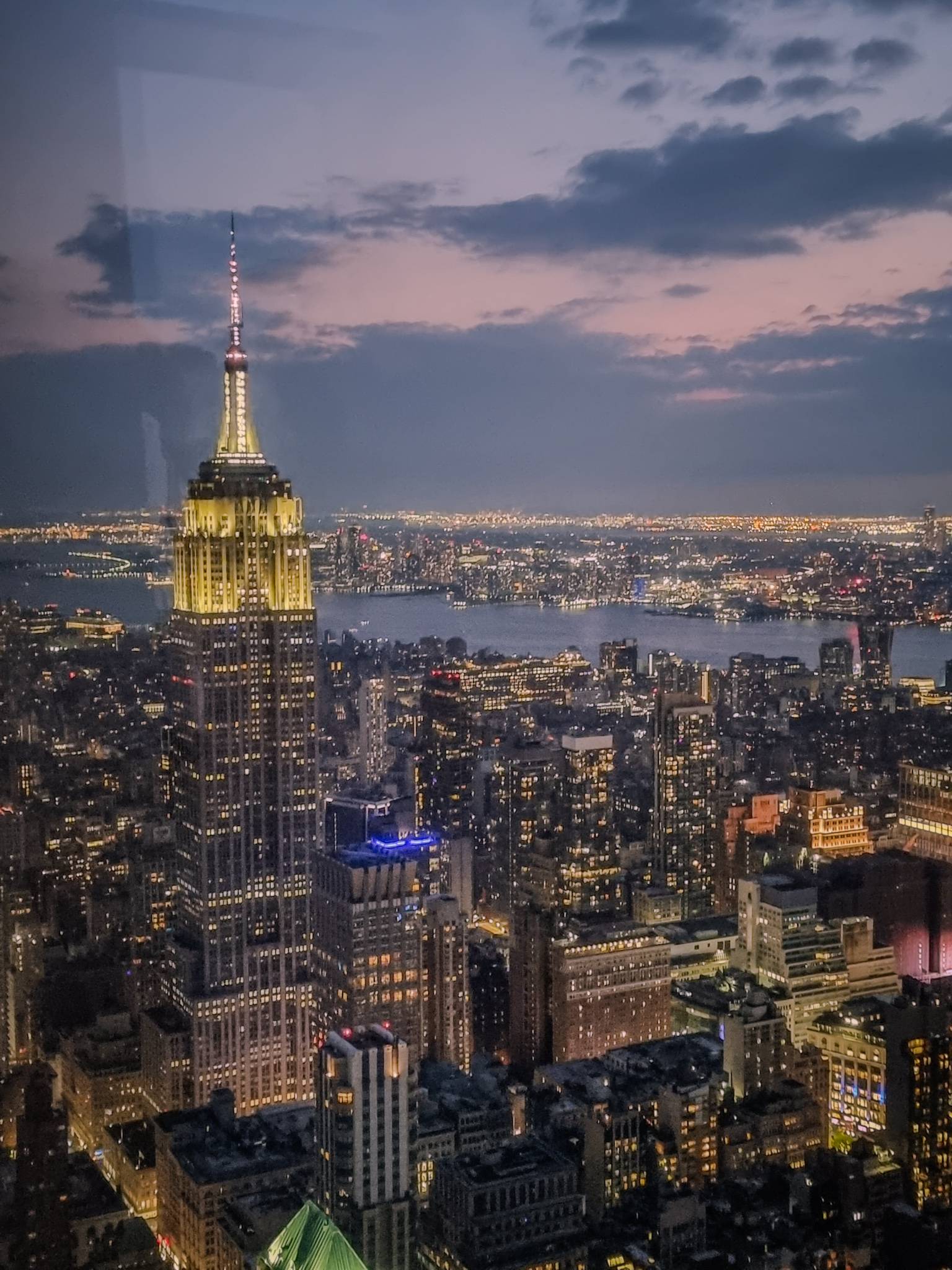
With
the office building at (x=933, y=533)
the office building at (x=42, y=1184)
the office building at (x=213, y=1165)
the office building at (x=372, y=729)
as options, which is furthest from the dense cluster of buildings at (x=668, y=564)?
the office building at (x=42, y=1184)

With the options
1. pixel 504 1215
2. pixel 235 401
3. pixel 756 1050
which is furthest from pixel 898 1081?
pixel 235 401

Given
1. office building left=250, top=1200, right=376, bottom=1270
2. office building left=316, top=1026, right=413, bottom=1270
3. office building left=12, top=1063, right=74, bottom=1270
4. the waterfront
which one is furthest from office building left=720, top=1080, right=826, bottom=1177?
office building left=12, top=1063, right=74, bottom=1270

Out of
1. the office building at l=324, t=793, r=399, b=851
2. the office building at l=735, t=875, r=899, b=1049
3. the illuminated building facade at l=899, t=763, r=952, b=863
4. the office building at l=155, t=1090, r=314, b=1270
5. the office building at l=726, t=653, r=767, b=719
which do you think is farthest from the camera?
the office building at l=726, t=653, r=767, b=719

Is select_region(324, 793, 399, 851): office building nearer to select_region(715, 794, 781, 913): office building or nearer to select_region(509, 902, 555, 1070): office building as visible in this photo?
select_region(509, 902, 555, 1070): office building

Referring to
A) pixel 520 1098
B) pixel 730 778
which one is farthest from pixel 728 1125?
pixel 730 778

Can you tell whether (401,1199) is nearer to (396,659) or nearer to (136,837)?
(136,837)

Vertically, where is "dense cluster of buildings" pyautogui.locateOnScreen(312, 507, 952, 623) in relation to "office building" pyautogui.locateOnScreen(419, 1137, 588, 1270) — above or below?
above

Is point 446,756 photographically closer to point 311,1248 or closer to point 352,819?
point 352,819
